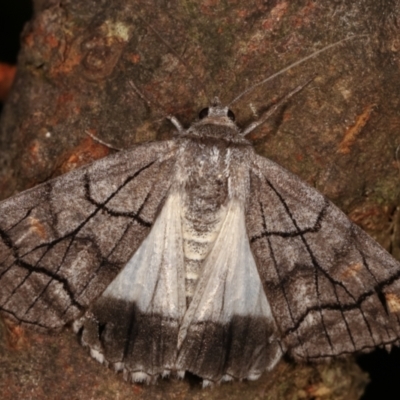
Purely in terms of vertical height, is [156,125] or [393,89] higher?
[156,125]

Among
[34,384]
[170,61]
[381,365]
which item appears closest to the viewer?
[34,384]

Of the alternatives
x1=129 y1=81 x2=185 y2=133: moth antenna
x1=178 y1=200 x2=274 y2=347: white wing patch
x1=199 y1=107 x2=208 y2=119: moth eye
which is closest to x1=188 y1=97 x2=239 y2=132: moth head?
x1=199 y1=107 x2=208 y2=119: moth eye

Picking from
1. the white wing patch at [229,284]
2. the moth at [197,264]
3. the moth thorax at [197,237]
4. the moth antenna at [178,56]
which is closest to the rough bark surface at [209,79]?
the moth antenna at [178,56]

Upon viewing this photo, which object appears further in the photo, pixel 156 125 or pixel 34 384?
pixel 156 125

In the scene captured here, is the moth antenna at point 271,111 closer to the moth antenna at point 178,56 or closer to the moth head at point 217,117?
the moth head at point 217,117

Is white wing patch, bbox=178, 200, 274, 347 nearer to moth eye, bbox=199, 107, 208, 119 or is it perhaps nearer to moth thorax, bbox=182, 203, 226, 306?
moth thorax, bbox=182, 203, 226, 306

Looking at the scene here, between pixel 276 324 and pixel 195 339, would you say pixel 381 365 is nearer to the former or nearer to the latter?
pixel 276 324


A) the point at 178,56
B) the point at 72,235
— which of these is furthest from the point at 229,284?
the point at 178,56

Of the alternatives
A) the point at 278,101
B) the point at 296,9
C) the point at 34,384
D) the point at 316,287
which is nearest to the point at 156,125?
the point at 278,101

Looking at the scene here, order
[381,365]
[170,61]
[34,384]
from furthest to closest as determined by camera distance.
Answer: [381,365], [170,61], [34,384]
